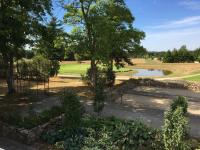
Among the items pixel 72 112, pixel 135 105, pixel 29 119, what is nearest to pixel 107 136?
pixel 72 112

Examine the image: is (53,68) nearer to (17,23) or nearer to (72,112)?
(17,23)

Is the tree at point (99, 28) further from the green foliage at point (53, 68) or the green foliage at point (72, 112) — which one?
the green foliage at point (53, 68)

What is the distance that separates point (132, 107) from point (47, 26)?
Result: 903 centimetres

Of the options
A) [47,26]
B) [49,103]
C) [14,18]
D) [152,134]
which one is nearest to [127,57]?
[47,26]

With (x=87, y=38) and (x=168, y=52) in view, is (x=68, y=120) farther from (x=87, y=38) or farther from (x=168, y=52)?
(x=168, y=52)

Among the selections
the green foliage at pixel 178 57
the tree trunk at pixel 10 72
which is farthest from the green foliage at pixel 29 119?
the green foliage at pixel 178 57

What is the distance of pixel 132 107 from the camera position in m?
19.1

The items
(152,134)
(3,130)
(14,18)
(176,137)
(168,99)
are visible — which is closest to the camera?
(176,137)

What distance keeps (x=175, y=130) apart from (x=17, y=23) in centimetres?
1172

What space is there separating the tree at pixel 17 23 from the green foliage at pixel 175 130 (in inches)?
417

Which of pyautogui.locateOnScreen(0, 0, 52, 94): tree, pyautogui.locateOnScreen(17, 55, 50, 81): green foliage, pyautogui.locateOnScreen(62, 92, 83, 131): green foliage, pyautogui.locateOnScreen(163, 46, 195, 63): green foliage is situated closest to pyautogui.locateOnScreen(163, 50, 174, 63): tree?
pyautogui.locateOnScreen(163, 46, 195, 63): green foliage

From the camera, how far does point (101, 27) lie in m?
20.9

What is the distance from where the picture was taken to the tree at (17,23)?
1725 cm

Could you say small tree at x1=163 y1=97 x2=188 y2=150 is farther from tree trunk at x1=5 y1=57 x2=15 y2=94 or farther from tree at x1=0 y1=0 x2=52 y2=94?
tree trunk at x1=5 y1=57 x2=15 y2=94
